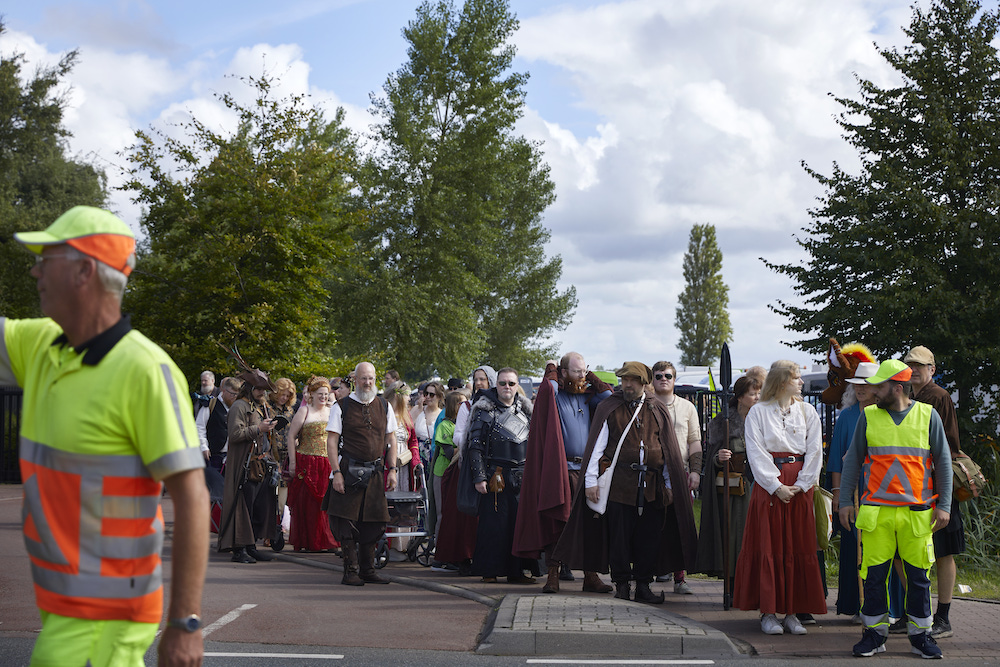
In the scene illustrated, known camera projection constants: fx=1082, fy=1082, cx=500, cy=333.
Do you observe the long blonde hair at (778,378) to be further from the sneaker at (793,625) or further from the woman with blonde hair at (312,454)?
the woman with blonde hair at (312,454)

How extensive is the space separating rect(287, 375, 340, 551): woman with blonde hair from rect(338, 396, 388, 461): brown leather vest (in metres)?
2.62

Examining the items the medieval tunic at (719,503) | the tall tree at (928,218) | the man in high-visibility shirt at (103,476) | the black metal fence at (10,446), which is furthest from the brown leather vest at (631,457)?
the black metal fence at (10,446)

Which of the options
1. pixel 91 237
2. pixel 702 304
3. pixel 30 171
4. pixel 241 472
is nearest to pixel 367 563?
pixel 241 472

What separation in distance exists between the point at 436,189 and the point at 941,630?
30.8m

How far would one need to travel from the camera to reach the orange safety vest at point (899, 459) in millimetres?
7211

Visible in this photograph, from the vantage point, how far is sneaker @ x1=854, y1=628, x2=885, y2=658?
7.21 m

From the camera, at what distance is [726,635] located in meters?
7.64

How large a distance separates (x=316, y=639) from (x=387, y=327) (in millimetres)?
29408

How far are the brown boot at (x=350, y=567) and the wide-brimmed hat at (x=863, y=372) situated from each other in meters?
4.96

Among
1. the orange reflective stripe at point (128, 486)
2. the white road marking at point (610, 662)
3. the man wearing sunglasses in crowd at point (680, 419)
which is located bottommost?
the white road marking at point (610, 662)

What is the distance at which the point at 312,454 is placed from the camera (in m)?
13.0

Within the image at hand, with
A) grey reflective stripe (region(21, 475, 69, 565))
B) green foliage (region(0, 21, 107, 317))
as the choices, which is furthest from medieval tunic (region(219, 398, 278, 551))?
green foliage (region(0, 21, 107, 317))

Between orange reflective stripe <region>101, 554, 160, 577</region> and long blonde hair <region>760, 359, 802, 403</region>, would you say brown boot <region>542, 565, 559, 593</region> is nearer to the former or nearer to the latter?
long blonde hair <region>760, 359, 802, 403</region>

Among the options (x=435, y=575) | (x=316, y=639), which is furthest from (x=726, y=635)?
(x=435, y=575)
